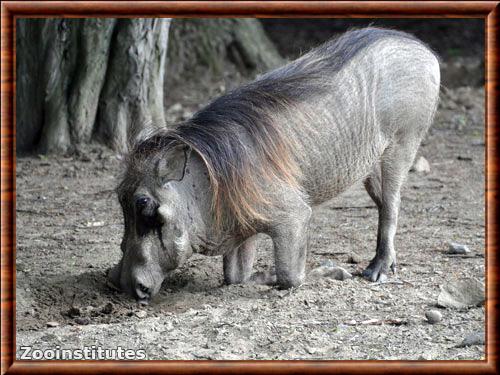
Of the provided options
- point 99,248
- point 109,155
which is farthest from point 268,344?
point 109,155

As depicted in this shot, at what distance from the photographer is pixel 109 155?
8281mm

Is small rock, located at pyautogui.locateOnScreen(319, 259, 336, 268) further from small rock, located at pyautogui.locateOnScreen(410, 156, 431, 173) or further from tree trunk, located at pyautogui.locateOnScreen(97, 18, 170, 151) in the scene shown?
tree trunk, located at pyautogui.locateOnScreen(97, 18, 170, 151)

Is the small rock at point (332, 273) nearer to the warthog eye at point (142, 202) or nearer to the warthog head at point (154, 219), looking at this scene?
the warthog head at point (154, 219)

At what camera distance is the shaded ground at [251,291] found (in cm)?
430

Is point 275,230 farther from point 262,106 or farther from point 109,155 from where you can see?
point 109,155

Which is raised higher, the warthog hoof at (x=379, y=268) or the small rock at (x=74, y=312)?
the warthog hoof at (x=379, y=268)

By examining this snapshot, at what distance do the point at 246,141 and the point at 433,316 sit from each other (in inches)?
56.1

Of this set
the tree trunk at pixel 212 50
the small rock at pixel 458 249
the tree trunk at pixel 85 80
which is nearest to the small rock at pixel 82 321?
the small rock at pixel 458 249

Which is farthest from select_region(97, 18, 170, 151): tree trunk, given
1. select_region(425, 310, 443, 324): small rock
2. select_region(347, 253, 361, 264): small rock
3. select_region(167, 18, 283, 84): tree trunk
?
select_region(425, 310, 443, 324): small rock

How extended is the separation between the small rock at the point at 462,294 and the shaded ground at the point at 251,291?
0.08 m

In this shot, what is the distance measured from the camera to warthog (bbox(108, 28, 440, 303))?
4996 mm

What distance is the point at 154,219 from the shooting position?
4.95 meters

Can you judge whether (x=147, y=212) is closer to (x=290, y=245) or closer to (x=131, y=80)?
(x=290, y=245)
